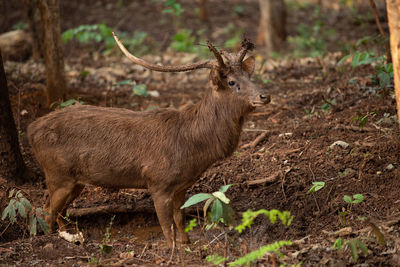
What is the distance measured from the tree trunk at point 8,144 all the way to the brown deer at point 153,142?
85 centimetres

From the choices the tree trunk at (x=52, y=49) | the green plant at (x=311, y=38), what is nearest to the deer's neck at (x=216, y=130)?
the tree trunk at (x=52, y=49)

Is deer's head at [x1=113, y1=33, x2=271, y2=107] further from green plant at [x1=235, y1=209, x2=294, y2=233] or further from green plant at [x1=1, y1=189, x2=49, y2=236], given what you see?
green plant at [x1=1, y1=189, x2=49, y2=236]

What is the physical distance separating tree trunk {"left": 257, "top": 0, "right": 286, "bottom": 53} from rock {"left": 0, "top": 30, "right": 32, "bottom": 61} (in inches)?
252

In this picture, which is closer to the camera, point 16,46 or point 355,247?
point 355,247

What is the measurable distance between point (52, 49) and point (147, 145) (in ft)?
11.1

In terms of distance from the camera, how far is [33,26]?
10.6 meters

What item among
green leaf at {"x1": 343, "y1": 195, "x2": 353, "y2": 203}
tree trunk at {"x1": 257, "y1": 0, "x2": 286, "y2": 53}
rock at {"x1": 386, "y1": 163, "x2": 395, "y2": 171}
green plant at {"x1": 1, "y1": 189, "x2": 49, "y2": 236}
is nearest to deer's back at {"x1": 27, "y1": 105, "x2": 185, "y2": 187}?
green plant at {"x1": 1, "y1": 189, "x2": 49, "y2": 236}

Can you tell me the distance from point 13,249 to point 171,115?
7.43 ft

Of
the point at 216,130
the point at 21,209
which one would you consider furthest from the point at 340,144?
the point at 21,209

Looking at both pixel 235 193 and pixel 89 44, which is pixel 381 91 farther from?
pixel 89 44

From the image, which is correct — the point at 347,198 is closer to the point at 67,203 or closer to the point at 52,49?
the point at 67,203

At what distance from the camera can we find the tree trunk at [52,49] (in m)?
7.88


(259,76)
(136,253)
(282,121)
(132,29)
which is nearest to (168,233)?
(136,253)

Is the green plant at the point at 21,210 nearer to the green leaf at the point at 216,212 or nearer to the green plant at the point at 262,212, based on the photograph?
the green leaf at the point at 216,212
